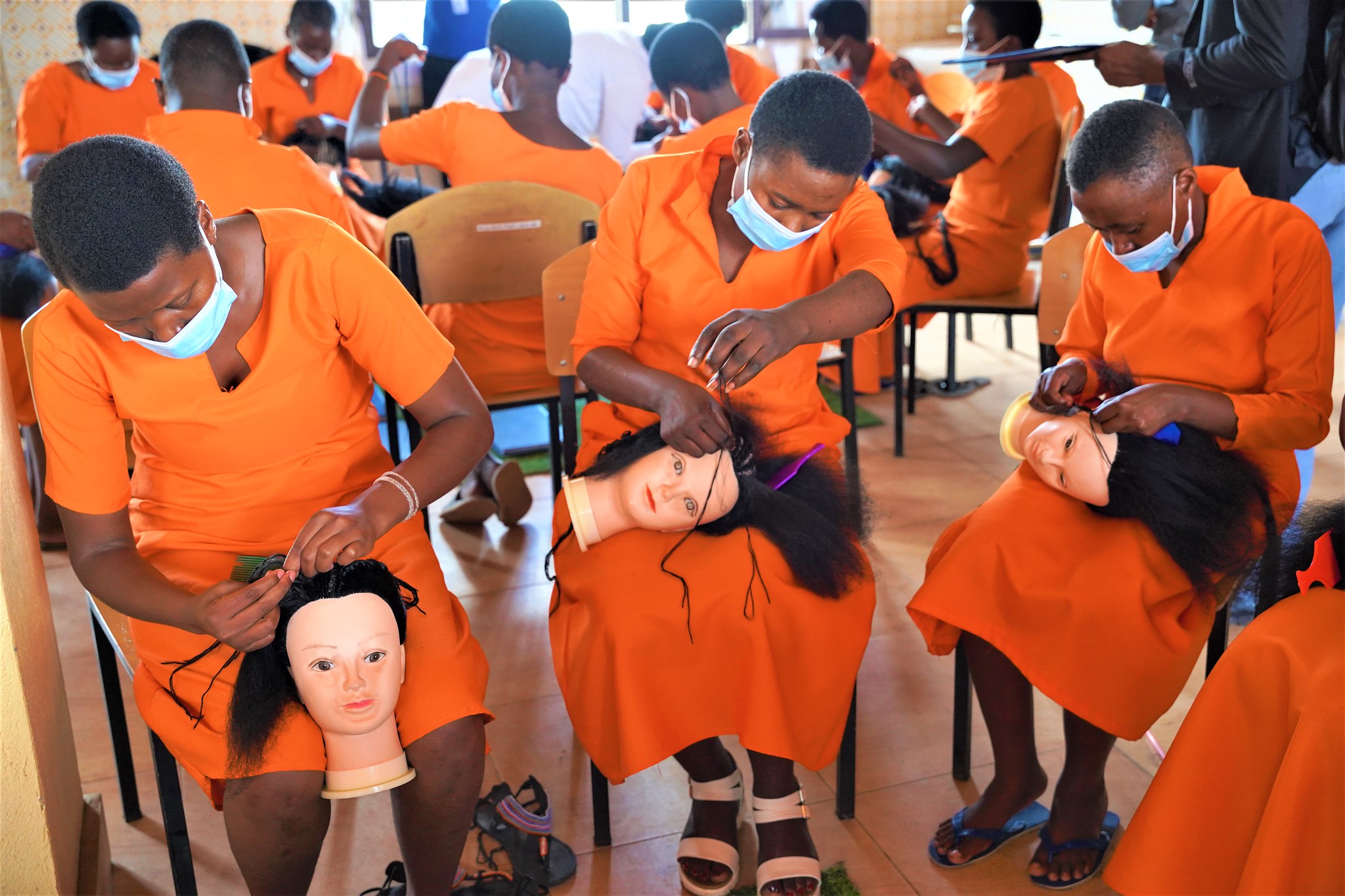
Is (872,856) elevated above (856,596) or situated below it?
below

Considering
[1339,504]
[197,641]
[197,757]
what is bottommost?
[197,757]

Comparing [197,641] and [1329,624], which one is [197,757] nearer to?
[197,641]

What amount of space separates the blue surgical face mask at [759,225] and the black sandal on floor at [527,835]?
115 centimetres

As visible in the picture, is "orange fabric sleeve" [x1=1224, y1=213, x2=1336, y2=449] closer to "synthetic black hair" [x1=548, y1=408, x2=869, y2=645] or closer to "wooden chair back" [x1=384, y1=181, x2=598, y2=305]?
"synthetic black hair" [x1=548, y1=408, x2=869, y2=645]

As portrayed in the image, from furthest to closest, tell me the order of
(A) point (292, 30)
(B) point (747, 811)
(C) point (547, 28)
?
1. (A) point (292, 30)
2. (C) point (547, 28)
3. (B) point (747, 811)

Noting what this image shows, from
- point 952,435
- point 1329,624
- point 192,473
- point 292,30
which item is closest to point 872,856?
point 1329,624

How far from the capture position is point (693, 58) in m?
3.73

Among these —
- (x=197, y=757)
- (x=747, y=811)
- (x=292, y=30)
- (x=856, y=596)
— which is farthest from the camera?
(x=292, y=30)

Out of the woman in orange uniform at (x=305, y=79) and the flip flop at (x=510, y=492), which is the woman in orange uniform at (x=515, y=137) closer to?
the flip flop at (x=510, y=492)

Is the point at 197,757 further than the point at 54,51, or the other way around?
the point at 54,51

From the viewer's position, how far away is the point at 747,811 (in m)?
2.26

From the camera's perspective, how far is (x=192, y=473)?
1.82 meters

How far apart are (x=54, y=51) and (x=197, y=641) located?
20.2 ft

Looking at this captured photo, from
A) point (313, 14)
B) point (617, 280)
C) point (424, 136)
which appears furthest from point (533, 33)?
point (313, 14)
